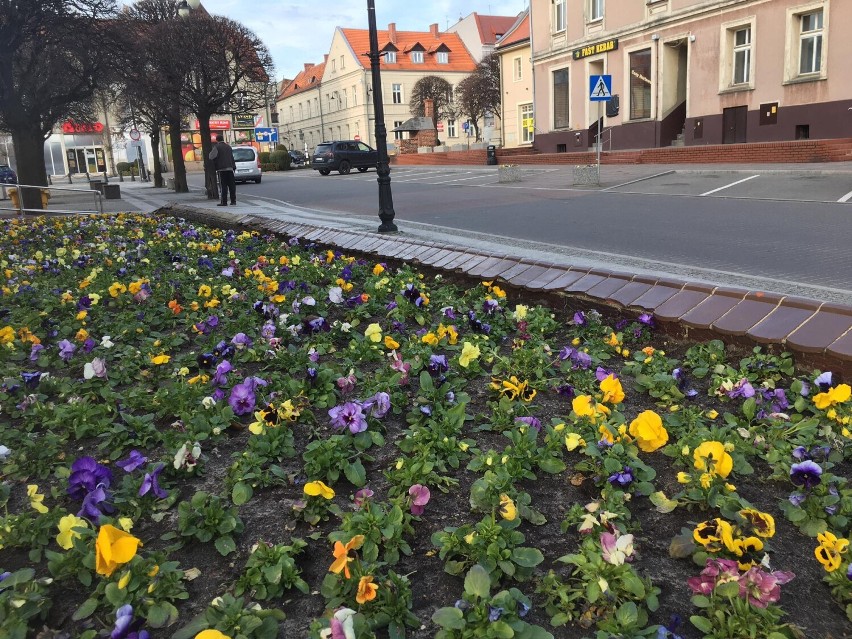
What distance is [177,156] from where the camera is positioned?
27484 millimetres

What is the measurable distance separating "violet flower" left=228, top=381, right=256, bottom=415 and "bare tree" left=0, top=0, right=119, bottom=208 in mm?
17508

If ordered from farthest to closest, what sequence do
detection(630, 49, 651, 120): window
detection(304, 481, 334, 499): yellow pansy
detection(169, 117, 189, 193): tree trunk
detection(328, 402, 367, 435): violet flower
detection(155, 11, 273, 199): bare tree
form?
detection(630, 49, 651, 120): window < detection(169, 117, 189, 193): tree trunk < detection(155, 11, 273, 199): bare tree < detection(328, 402, 367, 435): violet flower < detection(304, 481, 334, 499): yellow pansy

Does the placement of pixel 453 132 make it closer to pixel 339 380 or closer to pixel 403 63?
pixel 403 63

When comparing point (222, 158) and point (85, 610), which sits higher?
point (222, 158)

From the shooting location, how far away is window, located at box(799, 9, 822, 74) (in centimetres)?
2333

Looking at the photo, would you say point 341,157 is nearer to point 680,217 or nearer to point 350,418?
point 680,217

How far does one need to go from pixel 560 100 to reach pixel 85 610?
122ft

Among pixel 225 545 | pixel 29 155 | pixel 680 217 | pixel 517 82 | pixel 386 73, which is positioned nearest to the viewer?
pixel 225 545

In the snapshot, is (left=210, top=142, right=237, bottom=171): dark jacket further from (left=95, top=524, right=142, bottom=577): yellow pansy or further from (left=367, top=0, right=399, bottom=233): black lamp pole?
(left=95, top=524, right=142, bottom=577): yellow pansy

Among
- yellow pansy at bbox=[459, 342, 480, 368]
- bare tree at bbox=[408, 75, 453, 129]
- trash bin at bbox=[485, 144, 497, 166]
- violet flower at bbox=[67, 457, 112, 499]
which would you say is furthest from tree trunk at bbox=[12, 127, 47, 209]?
bare tree at bbox=[408, 75, 453, 129]

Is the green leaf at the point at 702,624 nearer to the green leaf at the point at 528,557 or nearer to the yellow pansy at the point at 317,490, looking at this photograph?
the green leaf at the point at 528,557

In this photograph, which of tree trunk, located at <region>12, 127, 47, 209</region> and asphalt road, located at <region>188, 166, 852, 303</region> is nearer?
asphalt road, located at <region>188, 166, 852, 303</region>

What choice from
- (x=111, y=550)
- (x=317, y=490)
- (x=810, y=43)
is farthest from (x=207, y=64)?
(x=111, y=550)

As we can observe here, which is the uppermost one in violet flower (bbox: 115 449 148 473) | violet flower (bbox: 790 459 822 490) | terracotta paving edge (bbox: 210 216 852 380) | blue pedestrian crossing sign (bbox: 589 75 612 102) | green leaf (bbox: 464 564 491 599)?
blue pedestrian crossing sign (bbox: 589 75 612 102)
